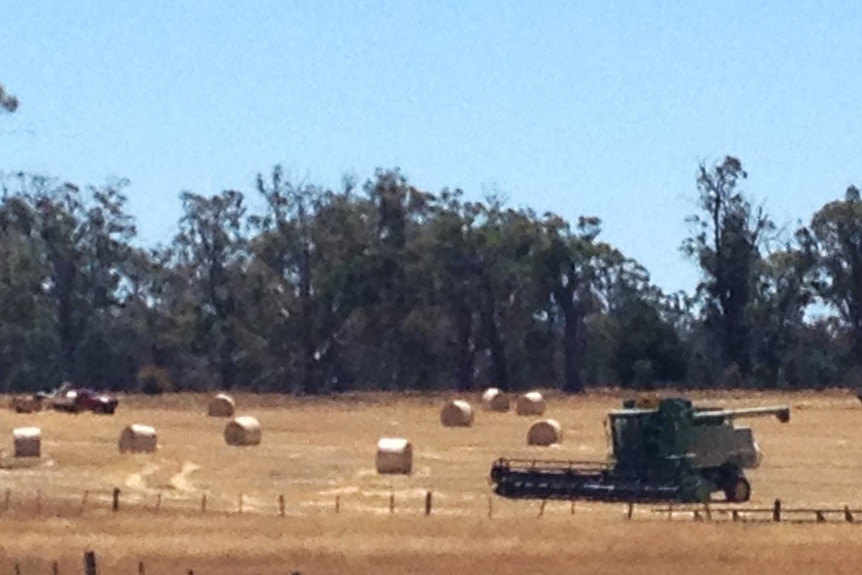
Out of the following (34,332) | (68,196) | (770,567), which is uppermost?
(68,196)

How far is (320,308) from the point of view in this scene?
11619 cm

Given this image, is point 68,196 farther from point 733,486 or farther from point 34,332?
point 733,486

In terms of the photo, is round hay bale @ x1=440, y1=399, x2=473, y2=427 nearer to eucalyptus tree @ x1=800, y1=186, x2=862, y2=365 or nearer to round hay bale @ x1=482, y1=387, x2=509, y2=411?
round hay bale @ x1=482, y1=387, x2=509, y2=411

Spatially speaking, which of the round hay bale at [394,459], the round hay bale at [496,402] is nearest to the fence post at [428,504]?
the round hay bale at [394,459]

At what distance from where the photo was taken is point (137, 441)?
167ft

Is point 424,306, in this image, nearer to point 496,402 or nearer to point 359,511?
point 496,402

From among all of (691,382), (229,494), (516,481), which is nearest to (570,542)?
(516,481)

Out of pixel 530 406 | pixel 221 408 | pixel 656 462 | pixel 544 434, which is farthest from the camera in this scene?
pixel 530 406

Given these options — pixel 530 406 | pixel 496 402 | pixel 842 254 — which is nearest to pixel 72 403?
pixel 496 402

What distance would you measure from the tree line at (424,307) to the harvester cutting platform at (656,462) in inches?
2622

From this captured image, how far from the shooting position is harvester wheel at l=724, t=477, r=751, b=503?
40.3 metres

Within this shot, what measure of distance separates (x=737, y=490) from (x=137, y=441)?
56.3 ft

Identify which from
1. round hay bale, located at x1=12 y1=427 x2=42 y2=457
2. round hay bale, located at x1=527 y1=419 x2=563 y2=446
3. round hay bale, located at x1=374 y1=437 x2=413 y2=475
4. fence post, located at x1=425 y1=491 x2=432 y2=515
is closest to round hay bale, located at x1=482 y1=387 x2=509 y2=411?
round hay bale, located at x1=527 y1=419 x2=563 y2=446

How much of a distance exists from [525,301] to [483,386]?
6792 mm
